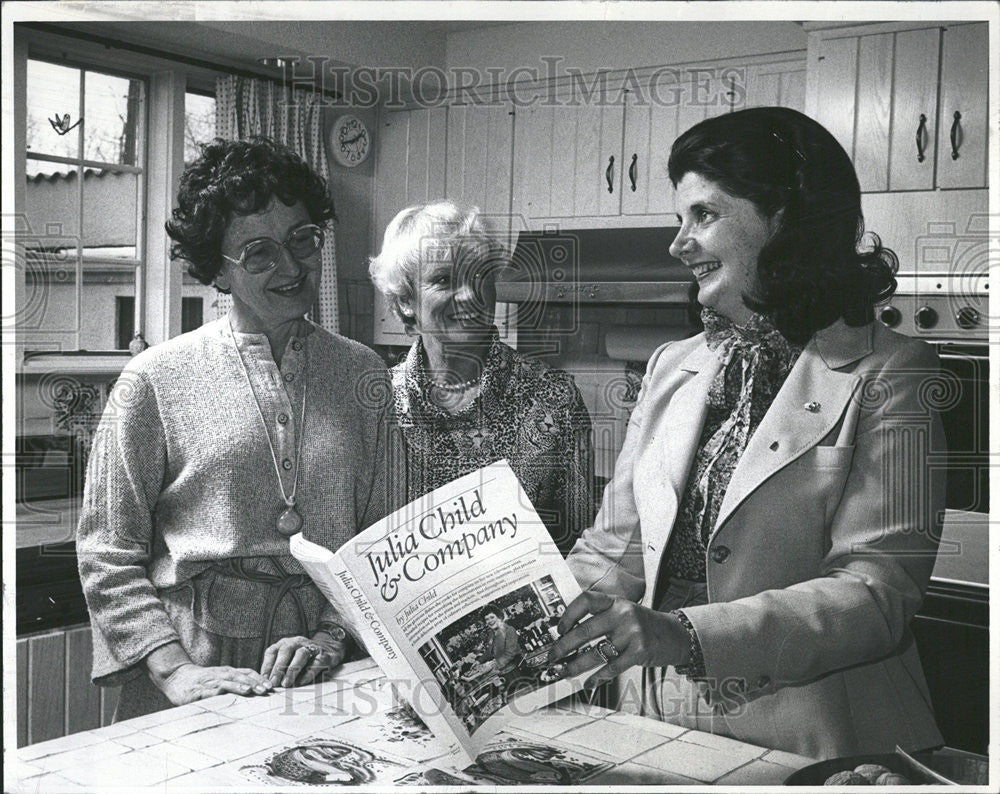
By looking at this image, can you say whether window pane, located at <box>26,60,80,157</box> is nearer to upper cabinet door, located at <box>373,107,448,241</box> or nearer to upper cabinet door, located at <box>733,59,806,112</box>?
upper cabinet door, located at <box>373,107,448,241</box>

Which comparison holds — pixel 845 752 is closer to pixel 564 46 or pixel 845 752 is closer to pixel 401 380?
pixel 401 380

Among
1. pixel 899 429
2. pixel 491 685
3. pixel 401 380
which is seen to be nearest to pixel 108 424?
pixel 401 380

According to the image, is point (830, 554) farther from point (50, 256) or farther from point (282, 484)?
point (50, 256)

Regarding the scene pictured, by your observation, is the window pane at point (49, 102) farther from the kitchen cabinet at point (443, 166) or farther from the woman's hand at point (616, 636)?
the woman's hand at point (616, 636)

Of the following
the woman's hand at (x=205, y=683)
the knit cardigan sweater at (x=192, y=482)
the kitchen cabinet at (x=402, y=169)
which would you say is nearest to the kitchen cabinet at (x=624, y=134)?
the kitchen cabinet at (x=402, y=169)

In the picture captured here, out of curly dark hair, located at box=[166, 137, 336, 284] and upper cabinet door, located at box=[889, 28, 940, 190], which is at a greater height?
upper cabinet door, located at box=[889, 28, 940, 190]

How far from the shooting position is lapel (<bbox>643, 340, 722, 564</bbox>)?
1069 millimetres

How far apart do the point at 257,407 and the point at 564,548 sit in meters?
0.43

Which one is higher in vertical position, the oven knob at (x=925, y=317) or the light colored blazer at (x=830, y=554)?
the oven knob at (x=925, y=317)

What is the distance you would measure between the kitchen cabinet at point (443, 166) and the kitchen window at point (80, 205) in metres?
0.31

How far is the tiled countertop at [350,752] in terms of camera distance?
0.94 metres

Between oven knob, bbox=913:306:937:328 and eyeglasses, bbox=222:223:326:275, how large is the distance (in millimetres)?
741

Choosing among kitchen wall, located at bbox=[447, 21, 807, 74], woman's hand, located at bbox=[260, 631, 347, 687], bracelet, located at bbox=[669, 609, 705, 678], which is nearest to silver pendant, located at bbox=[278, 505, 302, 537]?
woman's hand, located at bbox=[260, 631, 347, 687]

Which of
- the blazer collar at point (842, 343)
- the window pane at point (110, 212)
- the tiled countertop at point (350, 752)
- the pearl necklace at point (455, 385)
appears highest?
the window pane at point (110, 212)
